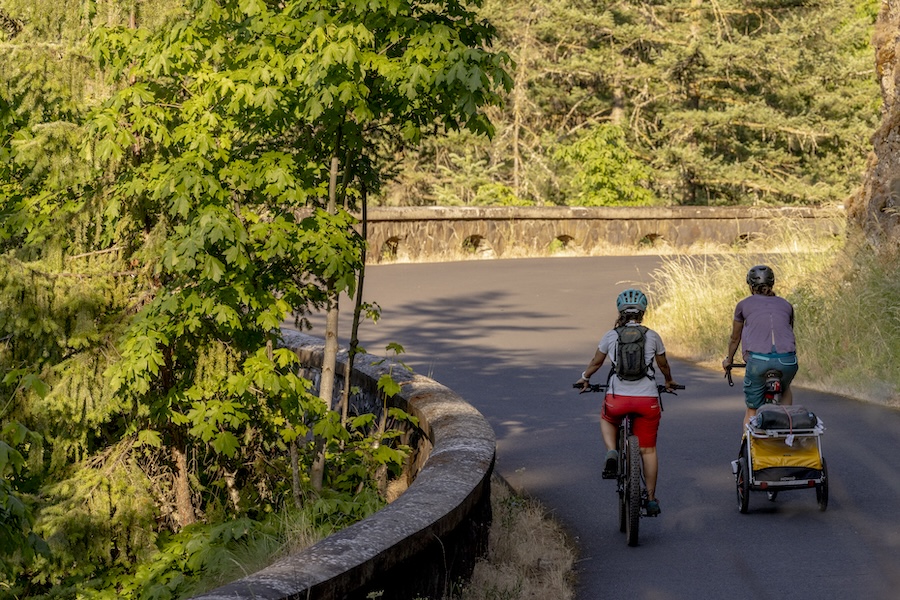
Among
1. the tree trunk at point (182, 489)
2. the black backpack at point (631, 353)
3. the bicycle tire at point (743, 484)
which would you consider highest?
the black backpack at point (631, 353)

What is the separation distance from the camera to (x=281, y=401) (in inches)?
332

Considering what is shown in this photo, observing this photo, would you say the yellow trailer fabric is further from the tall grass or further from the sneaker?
the tall grass

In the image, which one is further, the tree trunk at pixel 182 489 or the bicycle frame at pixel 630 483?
the tree trunk at pixel 182 489

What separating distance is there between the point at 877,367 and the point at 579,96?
37.2 meters

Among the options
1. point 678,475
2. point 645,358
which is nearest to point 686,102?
point 678,475

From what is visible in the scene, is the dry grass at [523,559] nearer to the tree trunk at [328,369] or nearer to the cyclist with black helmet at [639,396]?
the cyclist with black helmet at [639,396]

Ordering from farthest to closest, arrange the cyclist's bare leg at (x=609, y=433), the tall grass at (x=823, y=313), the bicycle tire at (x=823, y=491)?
the tall grass at (x=823, y=313) < the bicycle tire at (x=823, y=491) < the cyclist's bare leg at (x=609, y=433)

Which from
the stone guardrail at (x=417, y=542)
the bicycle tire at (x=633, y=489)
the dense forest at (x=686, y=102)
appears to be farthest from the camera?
the dense forest at (x=686, y=102)

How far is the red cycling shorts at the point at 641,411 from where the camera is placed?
7816mm

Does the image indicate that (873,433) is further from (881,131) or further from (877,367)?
(881,131)

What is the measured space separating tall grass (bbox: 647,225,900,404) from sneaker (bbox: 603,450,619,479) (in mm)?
5163

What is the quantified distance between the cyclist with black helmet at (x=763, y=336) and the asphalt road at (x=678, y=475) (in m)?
0.78

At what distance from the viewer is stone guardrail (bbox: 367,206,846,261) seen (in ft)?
93.8

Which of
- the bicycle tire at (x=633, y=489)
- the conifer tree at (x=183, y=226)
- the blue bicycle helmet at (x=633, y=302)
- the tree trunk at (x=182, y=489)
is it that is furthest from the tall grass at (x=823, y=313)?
the tree trunk at (x=182, y=489)
